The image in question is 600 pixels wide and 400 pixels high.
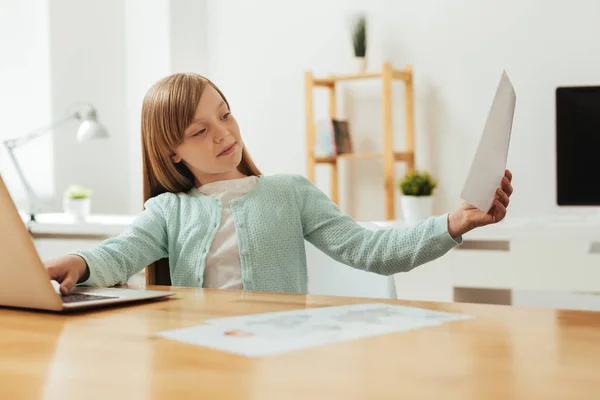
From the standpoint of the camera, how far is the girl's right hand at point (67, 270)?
3.83 feet

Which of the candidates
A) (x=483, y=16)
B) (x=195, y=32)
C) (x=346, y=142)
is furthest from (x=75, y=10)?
(x=483, y=16)

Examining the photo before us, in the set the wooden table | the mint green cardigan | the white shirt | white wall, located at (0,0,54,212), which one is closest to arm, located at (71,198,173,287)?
the mint green cardigan

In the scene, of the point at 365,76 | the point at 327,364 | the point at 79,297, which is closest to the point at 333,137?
the point at 365,76

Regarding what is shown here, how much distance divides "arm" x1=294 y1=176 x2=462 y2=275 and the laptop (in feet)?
1.49

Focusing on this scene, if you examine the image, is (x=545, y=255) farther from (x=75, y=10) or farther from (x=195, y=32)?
(x=75, y=10)

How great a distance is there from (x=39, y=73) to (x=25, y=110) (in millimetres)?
195

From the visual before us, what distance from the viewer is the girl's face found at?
1.50 metres

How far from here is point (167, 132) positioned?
4.99ft

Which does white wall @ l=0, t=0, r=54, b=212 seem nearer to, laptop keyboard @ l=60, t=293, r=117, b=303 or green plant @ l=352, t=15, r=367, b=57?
green plant @ l=352, t=15, r=367, b=57

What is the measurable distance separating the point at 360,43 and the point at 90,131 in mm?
1172

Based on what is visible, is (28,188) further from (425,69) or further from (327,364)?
(327,364)

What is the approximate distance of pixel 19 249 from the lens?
99 cm

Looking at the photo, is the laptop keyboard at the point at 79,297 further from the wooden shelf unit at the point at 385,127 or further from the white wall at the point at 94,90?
the white wall at the point at 94,90

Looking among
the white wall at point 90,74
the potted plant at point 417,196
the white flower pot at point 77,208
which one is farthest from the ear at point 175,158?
the white wall at point 90,74
